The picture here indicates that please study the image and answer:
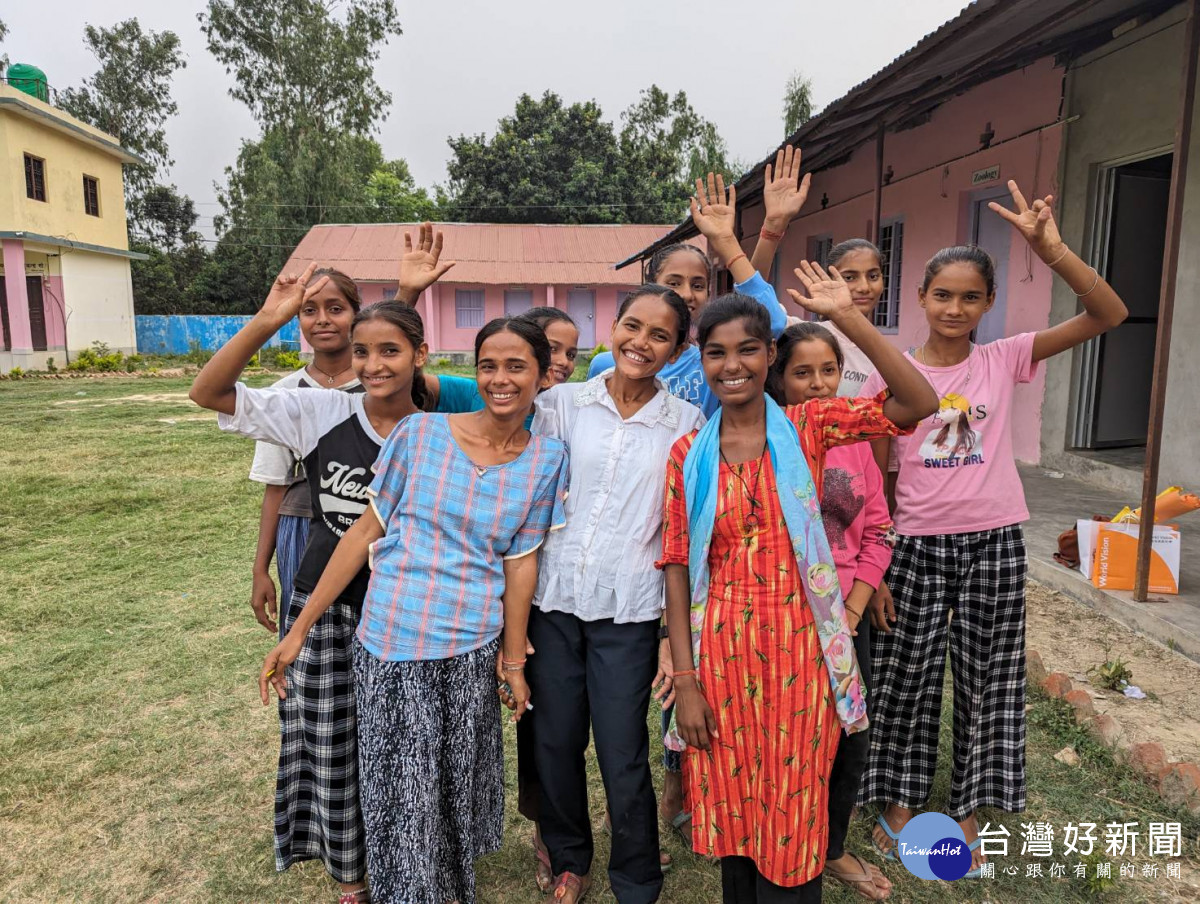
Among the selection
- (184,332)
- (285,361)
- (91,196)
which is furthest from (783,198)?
(184,332)

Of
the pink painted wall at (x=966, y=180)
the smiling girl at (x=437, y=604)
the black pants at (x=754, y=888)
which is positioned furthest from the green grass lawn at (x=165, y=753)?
the pink painted wall at (x=966, y=180)

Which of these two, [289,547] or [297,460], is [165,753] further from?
[297,460]

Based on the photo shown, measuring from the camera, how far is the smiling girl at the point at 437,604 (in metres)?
1.90

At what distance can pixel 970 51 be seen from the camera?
4758mm

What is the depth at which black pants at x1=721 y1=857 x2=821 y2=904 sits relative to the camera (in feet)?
6.03

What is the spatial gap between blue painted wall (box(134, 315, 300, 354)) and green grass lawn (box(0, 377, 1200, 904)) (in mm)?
20855

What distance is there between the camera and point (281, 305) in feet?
6.67

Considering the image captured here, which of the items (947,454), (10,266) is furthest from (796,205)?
(10,266)

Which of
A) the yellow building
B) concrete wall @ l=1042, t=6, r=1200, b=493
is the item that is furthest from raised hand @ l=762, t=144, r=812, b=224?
the yellow building

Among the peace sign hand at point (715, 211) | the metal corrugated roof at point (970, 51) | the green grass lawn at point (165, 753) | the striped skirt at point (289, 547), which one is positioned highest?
the metal corrugated roof at point (970, 51)

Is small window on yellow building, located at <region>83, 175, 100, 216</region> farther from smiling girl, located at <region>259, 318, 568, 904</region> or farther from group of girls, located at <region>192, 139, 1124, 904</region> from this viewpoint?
smiling girl, located at <region>259, 318, 568, 904</region>

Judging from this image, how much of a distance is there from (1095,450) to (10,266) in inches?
872

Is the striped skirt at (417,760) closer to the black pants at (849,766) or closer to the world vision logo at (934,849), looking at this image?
the black pants at (849,766)

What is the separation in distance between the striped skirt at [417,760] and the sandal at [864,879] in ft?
3.44
